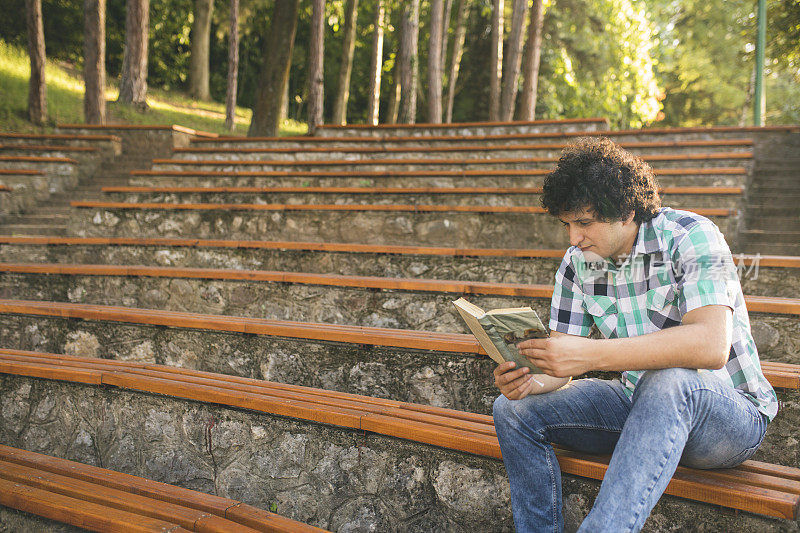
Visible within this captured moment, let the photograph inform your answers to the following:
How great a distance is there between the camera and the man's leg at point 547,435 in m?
1.53

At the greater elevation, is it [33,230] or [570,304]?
[33,230]

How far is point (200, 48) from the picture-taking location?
1588cm

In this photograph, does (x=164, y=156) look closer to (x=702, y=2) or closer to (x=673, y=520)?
(x=673, y=520)

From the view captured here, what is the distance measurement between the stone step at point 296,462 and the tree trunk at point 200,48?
50.2 feet

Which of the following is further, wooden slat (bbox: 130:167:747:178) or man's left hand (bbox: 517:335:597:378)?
wooden slat (bbox: 130:167:747:178)

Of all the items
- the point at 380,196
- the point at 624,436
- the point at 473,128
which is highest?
the point at 473,128

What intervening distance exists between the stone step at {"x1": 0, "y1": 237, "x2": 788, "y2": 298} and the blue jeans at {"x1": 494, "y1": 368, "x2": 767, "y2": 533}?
1636 mm

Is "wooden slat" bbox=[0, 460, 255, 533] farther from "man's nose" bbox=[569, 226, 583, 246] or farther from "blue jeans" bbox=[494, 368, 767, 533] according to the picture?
"man's nose" bbox=[569, 226, 583, 246]

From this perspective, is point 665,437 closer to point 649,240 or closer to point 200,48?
point 649,240

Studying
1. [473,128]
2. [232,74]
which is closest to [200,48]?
[232,74]

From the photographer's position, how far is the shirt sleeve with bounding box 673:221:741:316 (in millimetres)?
1364

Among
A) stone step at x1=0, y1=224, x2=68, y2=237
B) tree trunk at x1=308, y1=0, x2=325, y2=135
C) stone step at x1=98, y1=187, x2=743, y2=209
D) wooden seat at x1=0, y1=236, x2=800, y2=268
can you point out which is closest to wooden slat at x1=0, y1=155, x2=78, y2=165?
stone step at x1=0, y1=224, x2=68, y2=237

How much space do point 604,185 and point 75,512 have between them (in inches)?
71.5

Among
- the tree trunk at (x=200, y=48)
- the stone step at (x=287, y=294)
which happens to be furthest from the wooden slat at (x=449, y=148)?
the tree trunk at (x=200, y=48)
